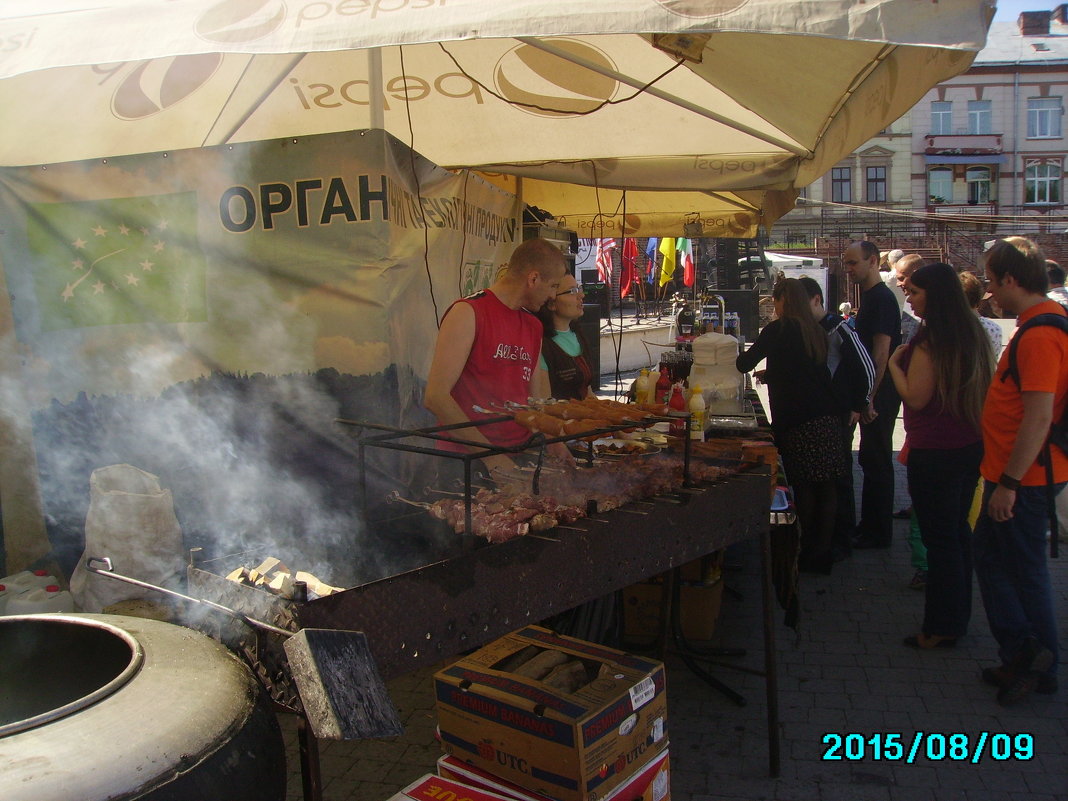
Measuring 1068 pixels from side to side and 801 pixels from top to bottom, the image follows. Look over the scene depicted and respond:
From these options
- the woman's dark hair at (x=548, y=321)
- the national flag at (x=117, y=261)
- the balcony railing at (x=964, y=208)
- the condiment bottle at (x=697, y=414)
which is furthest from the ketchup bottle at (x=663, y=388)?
the balcony railing at (x=964, y=208)

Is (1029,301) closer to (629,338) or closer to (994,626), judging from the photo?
(994,626)

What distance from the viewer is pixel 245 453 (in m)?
3.90

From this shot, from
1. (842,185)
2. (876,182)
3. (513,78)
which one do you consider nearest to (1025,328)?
(513,78)

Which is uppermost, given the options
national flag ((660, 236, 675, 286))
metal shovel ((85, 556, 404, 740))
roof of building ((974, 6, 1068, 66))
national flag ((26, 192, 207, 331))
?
roof of building ((974, 6, 1068, 66))

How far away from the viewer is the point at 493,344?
386 centimetres

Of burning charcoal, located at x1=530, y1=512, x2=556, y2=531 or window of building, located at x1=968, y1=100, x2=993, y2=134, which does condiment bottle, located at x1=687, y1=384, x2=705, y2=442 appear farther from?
window of building, located at x1=968, y1=100, x2=993, y2=134

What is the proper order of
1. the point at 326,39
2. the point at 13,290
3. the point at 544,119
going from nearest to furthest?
1. the point at 326,39
2. the point at 13,290
3. the point at 544,119

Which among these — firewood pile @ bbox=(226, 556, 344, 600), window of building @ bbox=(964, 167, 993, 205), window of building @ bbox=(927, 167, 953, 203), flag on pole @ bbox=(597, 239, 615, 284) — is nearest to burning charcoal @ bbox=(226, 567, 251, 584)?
firewood pile @ bbox=(226, 556, 344, 600)

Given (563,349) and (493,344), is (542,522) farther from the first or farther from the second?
(563,349)

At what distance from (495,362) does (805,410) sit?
101 inches

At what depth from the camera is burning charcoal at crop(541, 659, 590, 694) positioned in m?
2.71

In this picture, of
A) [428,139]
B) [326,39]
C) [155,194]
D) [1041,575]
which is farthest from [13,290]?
[1041,575]

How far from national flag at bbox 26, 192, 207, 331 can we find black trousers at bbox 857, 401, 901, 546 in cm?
477

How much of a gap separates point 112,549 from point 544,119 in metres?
3.54
